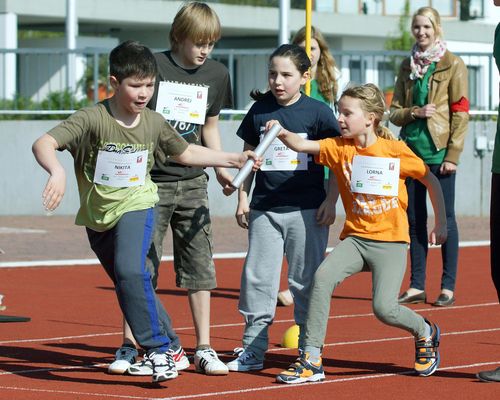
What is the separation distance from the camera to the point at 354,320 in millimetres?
9844

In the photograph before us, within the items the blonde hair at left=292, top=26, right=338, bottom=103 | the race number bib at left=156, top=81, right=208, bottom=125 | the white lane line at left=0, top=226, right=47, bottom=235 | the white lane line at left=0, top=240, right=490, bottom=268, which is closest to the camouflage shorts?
the race number bib at left=156, top=81, right=208, bottom=125

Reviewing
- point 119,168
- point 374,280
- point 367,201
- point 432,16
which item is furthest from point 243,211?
point 432,16

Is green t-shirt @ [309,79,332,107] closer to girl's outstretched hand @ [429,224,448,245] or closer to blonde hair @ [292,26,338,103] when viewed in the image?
blonde hair @ [292,26,338,103]

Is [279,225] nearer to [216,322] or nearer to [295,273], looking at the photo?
[295,273]

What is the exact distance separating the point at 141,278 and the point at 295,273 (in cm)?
101

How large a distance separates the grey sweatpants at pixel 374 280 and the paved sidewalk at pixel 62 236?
6747 millimetres

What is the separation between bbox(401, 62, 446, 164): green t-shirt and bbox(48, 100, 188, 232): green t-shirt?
3.82m

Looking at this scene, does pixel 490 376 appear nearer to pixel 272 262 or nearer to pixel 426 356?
pixel 426 356

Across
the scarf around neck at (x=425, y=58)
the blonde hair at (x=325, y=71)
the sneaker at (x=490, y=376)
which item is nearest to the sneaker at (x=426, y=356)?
the sneaker at (x=490, y=376)

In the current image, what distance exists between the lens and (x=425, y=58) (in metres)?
10.8

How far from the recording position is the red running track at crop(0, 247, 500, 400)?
7.02m

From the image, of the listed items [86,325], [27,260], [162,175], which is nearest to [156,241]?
[162,175]

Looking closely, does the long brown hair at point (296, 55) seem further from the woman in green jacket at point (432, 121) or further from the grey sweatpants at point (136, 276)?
the woman in green jacket at point (432, 121)

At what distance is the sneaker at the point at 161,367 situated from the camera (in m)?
7.02
